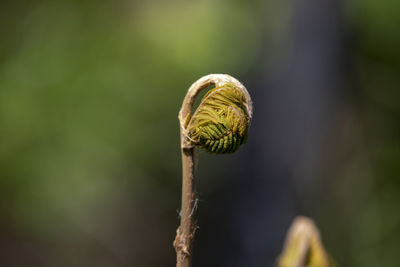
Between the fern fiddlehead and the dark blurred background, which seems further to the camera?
the dark blurred background

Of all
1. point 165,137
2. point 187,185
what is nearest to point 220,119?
point 187,185

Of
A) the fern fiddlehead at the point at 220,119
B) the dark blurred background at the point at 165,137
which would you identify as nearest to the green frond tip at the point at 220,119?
the fern fiddlehead at the point at 220,119

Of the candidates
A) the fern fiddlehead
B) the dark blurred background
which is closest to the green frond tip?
the fern fiddlehead

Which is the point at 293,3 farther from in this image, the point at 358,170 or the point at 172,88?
the point at 358,170

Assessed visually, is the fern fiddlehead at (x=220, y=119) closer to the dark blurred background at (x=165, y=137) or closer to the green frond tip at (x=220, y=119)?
the green frond tip at (x=220, y=119)

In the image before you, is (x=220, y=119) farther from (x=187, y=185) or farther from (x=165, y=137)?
(x=165, y=137)

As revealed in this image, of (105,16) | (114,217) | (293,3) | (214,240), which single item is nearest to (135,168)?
(114,217)

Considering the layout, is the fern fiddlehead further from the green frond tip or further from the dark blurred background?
the dark blurred background
